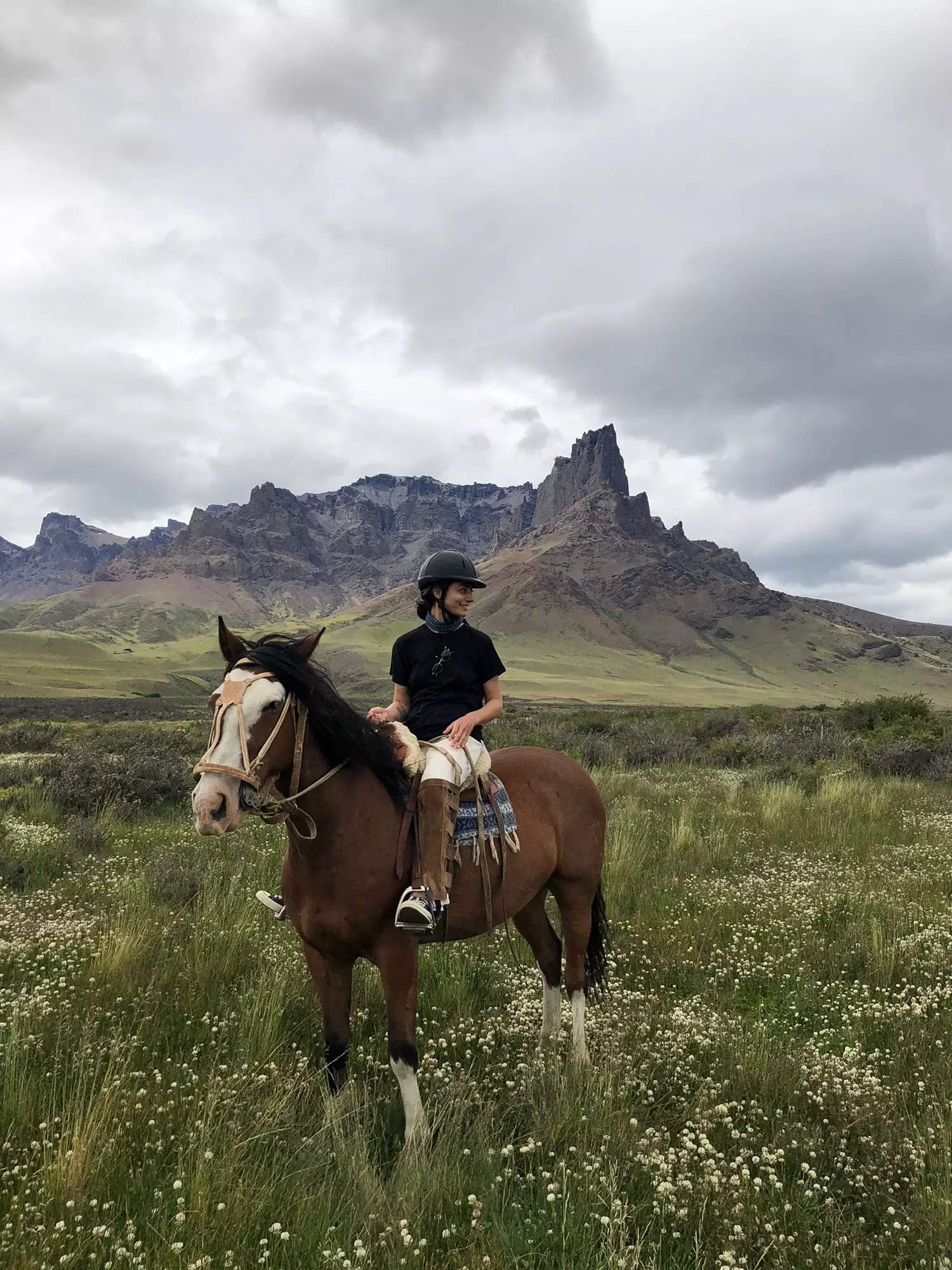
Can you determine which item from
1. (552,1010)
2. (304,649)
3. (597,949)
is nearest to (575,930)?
(597,949)

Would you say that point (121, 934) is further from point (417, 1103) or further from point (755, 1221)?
point (755, 1221)

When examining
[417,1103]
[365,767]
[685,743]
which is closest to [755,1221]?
[417,1103]

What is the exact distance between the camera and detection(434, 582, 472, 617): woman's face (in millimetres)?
4746

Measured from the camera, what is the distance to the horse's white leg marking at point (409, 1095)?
3691 mm

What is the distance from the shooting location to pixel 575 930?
5.28 meters

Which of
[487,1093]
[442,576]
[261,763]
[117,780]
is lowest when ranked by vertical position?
[117,780]

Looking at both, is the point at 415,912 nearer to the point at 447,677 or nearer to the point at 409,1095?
the point at 409,1095

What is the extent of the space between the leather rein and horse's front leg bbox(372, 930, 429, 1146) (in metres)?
0.84

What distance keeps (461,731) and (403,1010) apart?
1.70 m

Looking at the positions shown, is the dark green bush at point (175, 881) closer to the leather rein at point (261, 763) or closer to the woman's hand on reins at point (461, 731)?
the leather rein at point (261, 763)

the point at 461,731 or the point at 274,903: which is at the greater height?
the point at 461,731

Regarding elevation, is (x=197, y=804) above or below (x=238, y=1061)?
Result: above

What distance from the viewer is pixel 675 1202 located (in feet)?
10.5

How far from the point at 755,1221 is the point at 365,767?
3.02m
